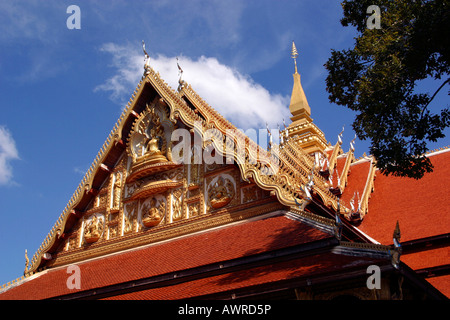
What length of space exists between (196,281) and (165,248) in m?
2.40

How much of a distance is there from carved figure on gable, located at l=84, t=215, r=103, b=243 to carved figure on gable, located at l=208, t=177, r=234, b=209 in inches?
138

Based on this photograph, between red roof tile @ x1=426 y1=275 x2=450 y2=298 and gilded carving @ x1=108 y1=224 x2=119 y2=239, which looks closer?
red roof tile @ x1=426 y1=275 x2=450 y2=298

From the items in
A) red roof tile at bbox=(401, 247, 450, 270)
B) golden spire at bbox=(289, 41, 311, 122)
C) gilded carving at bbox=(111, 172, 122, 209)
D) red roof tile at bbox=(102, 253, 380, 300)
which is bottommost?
red roof tile at bbox=(102, 253, 380, 300)

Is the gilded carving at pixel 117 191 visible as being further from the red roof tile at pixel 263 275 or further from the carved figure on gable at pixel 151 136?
the red roof tile at pixel 263 275

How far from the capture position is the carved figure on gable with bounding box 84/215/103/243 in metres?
15.4

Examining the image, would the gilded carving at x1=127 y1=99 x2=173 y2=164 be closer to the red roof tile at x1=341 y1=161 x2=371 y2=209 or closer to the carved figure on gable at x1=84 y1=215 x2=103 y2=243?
the carved figure on gable at x1=84 y1=215 x2=103 y2=243

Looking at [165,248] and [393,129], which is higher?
[393,129]

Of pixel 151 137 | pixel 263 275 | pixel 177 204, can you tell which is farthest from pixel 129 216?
pixel 263 275

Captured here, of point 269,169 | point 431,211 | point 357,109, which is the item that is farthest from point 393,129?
point 431,211

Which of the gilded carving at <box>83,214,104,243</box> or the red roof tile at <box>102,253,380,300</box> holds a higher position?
the gilded carving at <box>83,214,104,243</box>

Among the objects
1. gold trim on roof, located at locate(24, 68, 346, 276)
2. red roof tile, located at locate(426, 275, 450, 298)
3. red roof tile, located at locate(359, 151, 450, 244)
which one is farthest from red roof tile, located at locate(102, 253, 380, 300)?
red roof tile, located at locate(359, 151, 450, 244)

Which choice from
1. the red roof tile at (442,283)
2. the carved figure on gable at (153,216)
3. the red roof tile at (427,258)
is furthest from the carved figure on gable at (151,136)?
the red roof tile at (442,283)
